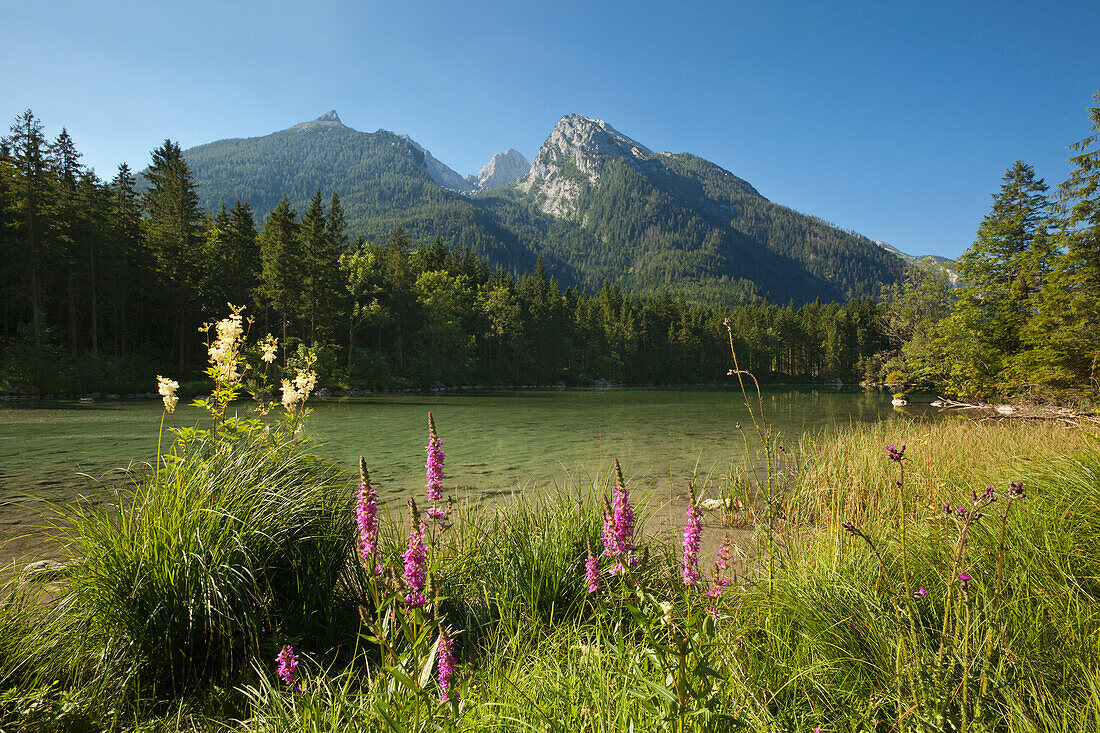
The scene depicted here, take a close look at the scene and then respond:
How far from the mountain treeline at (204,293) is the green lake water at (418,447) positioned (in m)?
9.12

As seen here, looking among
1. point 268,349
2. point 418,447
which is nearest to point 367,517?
point 268,349

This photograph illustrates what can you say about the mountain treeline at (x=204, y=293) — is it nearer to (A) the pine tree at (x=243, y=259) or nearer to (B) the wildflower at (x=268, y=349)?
(A) the pine tree at (x=243, y=259)

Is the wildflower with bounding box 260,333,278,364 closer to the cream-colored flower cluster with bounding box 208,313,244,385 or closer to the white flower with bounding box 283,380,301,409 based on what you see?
the white flower with bounding box 283,380,301,409

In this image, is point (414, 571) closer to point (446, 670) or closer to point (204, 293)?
point (446, 670)

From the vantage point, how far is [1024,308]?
28.0 m

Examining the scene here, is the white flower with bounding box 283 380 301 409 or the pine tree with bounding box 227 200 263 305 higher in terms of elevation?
the pine tree with bounding box 227 200 263 305

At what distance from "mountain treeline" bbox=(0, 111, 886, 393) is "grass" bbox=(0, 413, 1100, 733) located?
1039 inches

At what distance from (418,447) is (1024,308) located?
111ft

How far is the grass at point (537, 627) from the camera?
1.81 meters

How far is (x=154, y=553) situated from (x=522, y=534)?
2.39 metres

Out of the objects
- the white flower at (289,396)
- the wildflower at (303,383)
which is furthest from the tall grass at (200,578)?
the wildflower at (303,383)

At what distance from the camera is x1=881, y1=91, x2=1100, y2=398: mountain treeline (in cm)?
1964

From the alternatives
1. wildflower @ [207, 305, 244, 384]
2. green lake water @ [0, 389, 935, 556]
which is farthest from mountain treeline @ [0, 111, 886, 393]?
wildflower @ [207, 305, 244, 384]

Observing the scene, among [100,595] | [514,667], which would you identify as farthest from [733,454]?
[100,595]
